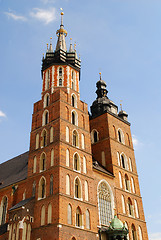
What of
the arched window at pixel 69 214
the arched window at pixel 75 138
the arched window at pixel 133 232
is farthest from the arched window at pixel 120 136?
the arched window at pixel 69 214

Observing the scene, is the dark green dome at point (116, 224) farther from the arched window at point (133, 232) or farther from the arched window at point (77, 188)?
the arched window at point (133, 232)

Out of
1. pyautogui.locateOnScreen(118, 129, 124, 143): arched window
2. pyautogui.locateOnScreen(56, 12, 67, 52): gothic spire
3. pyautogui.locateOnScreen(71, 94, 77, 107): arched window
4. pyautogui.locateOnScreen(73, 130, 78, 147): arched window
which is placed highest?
pyautogui.locateOnScreen(56, 12, 67, 52): gothic spire

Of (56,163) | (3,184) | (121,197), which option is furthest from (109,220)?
(3,184)

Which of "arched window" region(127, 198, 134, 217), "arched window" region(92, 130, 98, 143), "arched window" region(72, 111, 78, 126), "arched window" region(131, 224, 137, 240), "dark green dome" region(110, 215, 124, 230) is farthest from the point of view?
"arched window" region(92, 130, 98, 143)

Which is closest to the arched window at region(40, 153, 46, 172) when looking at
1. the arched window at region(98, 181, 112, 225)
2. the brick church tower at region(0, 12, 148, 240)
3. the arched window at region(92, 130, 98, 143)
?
the brick church tower at region(0, 12, 148, 240)

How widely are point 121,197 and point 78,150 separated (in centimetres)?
742

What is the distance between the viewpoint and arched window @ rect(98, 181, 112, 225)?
28.2 metres

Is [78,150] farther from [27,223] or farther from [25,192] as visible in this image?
[27,223]

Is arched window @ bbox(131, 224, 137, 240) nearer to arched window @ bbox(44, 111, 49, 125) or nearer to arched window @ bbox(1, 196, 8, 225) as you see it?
arched window @ bbox(1, 196, 8, 225)

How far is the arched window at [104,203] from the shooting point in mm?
28156

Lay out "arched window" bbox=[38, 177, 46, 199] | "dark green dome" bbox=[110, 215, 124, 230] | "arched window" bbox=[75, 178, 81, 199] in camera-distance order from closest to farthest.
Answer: "arched window" bbox=[38, 177, 46, 199] < "arched window" bbox=[75, 178, 81, 199] < "dark green dome" bbox=[110, 215, 124, 230]

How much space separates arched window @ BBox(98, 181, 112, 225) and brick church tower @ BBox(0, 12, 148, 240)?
0.10m

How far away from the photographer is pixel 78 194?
86.2ft

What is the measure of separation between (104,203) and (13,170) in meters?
13.3
